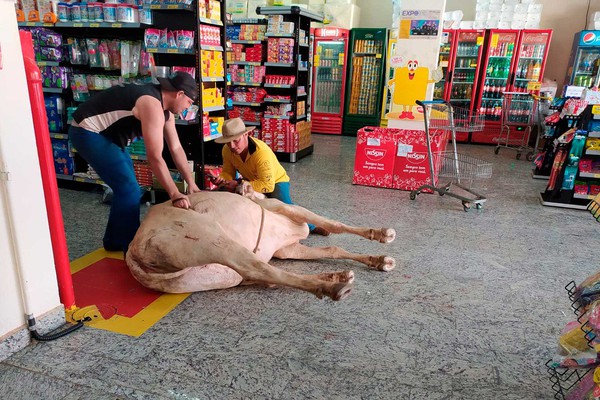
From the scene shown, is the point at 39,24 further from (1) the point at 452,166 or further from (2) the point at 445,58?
(2) the point at 445,58

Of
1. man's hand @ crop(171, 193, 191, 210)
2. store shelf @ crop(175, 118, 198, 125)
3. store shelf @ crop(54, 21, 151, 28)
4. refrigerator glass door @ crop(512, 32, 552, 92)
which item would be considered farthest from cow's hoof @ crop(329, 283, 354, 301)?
refrigerator glass door @ crop(512, 32, 552, 92)

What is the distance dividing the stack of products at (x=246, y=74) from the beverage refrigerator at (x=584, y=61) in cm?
636

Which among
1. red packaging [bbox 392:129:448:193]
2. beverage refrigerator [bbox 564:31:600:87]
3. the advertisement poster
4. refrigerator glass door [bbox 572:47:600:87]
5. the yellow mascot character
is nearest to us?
red packaging [bbox 392:129:448:193]

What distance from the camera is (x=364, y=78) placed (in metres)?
9.98

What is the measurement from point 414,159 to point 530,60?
18.2ft

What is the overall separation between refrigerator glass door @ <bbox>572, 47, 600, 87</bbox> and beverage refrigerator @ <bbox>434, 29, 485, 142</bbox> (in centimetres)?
184

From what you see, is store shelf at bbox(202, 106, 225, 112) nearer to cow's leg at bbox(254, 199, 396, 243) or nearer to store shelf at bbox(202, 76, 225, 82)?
store shelf at bbox(202, 76, 225, 82)

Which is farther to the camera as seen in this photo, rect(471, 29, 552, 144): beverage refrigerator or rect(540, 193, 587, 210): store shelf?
rect(471, 29, 552, 144): beverage refrigerator

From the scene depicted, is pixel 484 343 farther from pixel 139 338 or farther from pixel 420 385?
pixel 139 338

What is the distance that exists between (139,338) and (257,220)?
1.06 metres

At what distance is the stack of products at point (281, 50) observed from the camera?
266 inches

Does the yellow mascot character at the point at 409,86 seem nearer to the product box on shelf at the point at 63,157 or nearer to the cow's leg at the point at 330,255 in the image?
the cow's leg at the point at 330,255

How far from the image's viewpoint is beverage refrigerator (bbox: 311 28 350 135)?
9.84 meters

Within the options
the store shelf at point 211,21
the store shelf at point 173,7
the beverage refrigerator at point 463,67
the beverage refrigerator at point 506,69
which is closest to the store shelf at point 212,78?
the store shelf at point 211,21
